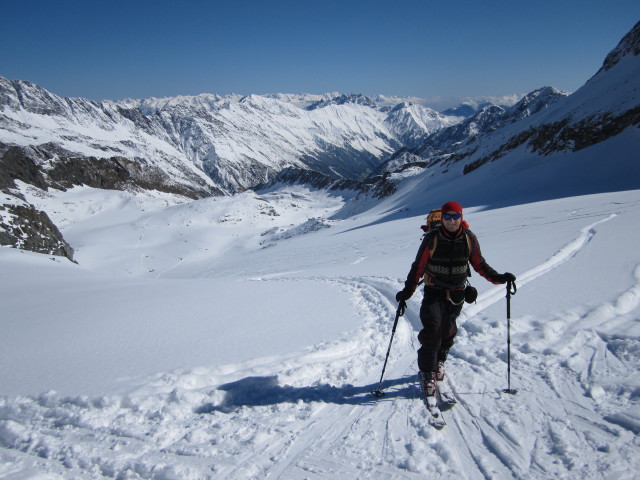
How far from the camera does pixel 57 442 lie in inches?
157

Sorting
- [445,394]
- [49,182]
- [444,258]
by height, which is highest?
[49,182]

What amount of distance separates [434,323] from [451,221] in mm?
1442

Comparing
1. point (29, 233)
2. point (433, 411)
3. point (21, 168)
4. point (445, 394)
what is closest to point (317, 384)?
point (433, 411)

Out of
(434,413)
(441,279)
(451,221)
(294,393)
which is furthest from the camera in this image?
(294,393)

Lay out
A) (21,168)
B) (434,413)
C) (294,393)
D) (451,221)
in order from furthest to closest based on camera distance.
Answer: (21,168), (294,393), (451,221), (434,413)

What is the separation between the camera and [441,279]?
4.95 m

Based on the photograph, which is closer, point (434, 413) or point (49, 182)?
point (434, 413)

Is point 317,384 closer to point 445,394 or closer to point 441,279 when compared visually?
point 445,394

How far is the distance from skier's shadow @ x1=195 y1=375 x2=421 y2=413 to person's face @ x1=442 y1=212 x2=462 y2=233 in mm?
2394

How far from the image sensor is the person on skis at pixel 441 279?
16.1 feet

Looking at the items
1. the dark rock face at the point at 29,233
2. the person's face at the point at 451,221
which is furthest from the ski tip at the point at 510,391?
the dark rock face at the point at 29,233

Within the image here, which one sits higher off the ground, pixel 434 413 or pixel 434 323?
pixel 434 323

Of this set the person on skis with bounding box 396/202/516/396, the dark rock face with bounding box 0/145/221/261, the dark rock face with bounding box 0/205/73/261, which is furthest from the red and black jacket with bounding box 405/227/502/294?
the dark rock face with bounding box 0/145/221/261

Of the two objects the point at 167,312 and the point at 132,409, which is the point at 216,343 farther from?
the point at 167,312
